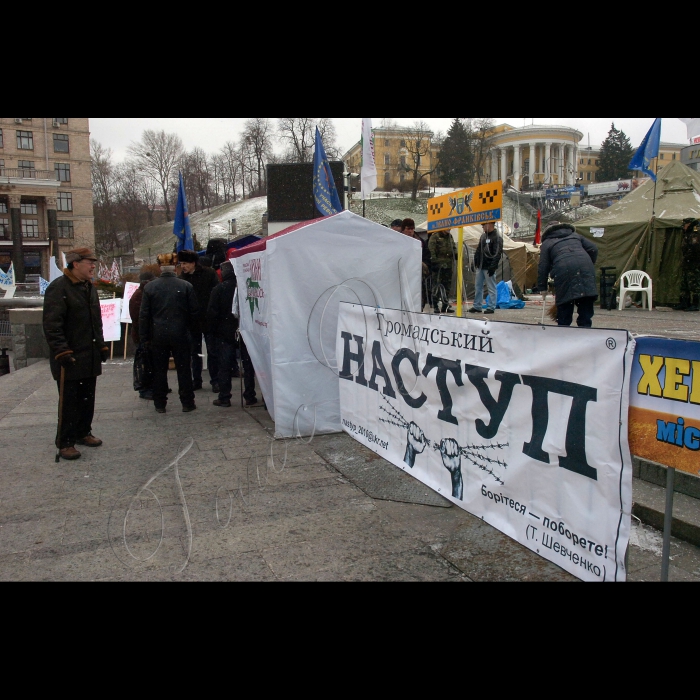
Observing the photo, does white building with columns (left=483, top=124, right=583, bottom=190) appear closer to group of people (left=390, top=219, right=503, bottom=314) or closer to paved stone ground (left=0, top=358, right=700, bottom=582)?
group of people (left=390, top=219, right=503, bottom=314)

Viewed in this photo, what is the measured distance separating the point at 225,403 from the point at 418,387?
3.99 meters

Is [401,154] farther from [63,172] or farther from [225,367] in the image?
[225,367]

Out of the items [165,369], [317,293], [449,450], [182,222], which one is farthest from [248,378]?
[182,222]

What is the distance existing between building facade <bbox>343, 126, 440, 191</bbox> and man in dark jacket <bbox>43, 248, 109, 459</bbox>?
72026mm

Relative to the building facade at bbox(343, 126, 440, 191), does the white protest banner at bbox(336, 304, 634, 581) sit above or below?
below

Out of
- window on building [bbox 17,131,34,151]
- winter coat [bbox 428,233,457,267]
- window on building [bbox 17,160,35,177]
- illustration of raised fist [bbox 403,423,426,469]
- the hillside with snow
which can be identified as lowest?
illustration of raised fist [bbox 403,423,426,469]

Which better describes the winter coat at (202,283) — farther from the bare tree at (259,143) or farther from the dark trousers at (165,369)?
the bare tree at (259,143)

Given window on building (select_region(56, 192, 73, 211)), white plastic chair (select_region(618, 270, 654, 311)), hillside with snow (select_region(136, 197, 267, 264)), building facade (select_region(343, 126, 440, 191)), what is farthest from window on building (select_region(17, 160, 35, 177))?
white plastic chair (select_region(618, 270, 654, 311))

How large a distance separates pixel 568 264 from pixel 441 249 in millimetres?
5735

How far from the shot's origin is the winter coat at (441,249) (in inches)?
476

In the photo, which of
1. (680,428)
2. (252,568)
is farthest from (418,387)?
(680,428)

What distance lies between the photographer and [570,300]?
21.6ft

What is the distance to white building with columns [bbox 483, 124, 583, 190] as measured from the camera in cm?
8688

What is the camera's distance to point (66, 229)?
78188 mm
